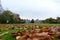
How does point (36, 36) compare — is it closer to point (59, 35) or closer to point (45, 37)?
point (45, 37)

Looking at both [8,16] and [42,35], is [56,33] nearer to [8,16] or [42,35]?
[42,35]

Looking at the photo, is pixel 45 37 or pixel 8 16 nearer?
pixel 45 37

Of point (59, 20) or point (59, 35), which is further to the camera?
point (59, 20)

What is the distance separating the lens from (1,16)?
46875 mm

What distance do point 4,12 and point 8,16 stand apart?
1519 millimetres

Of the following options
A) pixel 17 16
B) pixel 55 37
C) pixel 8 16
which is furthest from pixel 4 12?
pixel 55 37

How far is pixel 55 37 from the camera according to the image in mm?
1244

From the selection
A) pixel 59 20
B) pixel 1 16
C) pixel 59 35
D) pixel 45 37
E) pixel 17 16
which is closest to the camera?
pixel 45 37

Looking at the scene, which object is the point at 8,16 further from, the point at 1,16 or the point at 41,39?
the point at 41,39

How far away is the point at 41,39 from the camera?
108cm

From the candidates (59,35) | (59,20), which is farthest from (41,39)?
(59,20)

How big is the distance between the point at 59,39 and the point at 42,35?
17cm

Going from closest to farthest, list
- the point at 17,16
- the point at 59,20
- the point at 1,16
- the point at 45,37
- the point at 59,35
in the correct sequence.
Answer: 1. the point at 45,37
2. the point at 59,35
3. the point at 59,20
4. the point at 1,16
5. the point at 17,16

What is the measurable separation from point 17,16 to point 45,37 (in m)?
53.9
